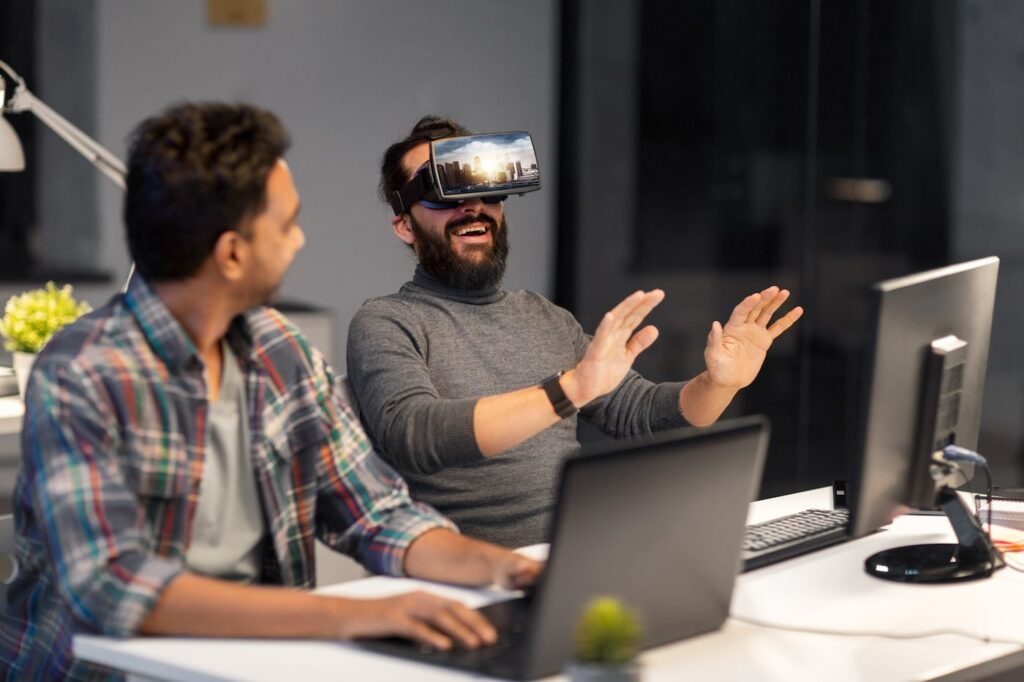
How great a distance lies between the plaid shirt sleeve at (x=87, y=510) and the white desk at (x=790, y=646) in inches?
1.9

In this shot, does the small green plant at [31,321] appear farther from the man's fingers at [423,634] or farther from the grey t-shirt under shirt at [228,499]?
the man's fingers at [423,634]

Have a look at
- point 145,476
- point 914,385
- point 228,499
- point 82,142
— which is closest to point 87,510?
point 145,476

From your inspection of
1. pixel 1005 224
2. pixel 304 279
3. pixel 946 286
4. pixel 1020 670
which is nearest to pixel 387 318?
pixel 946 286

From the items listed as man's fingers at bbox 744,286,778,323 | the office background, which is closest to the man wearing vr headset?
man's fingers at bbox 744,286,778,323

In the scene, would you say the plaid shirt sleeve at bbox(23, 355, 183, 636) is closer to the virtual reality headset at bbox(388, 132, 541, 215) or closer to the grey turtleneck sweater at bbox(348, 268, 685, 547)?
the grey turtleneck sweater at bbox(348, 268, 685, 547)

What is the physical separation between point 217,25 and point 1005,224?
2446 mm

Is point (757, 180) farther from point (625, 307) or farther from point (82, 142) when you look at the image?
point (625, 307)

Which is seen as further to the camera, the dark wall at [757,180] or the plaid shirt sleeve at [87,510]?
the dark wall at [757,180]

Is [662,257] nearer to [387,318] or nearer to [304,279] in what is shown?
[304,279]

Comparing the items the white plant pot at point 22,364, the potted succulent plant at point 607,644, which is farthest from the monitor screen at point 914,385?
the white plant pot at point 22,364

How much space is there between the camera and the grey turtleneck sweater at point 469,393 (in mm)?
2293

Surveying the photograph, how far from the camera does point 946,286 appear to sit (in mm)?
1882

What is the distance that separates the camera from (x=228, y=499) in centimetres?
177

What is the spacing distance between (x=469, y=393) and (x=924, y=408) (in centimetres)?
87
